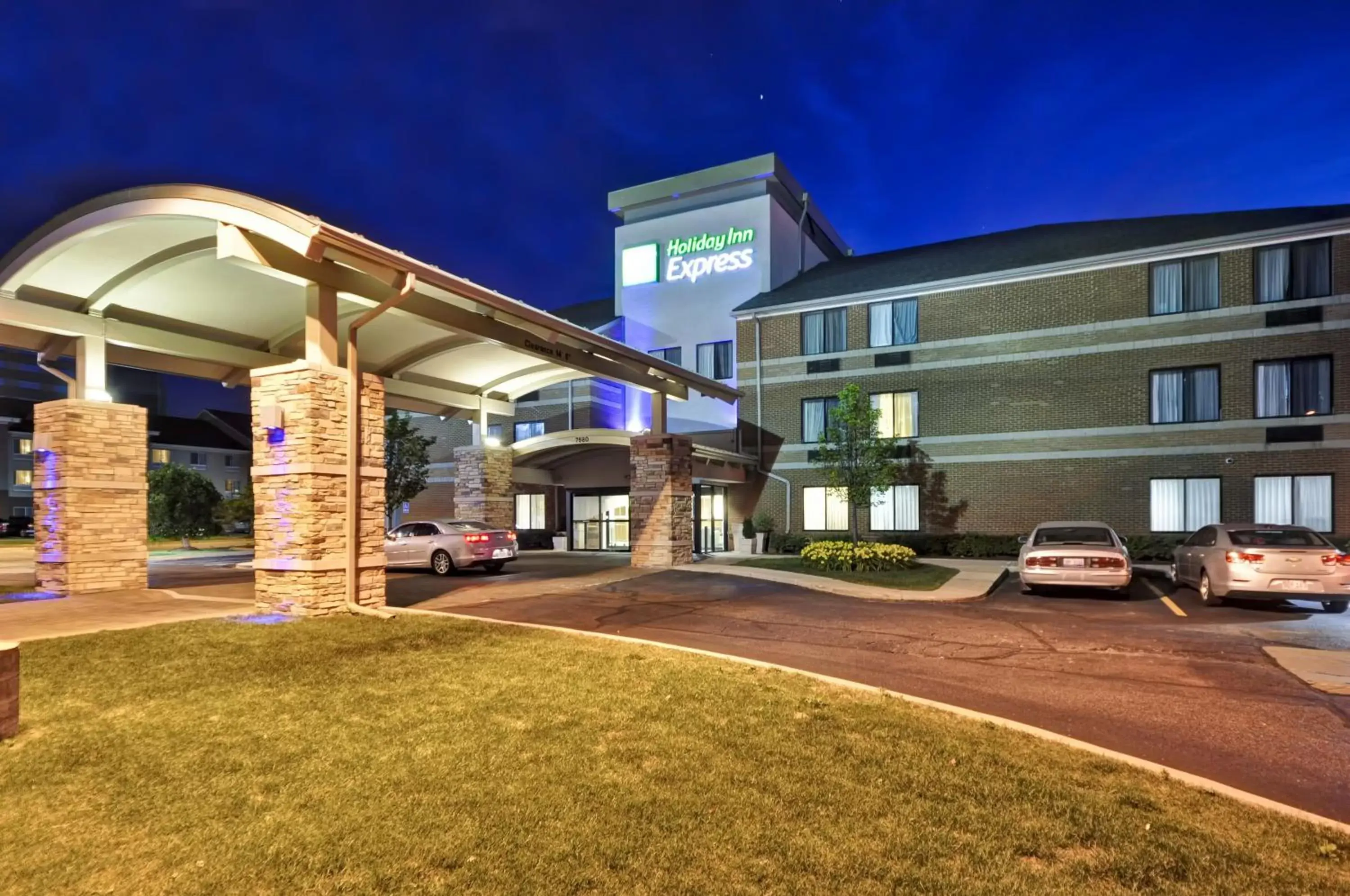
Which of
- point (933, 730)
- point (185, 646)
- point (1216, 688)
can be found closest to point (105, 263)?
point (185, 646)

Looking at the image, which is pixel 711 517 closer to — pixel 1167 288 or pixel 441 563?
pixel 441 563

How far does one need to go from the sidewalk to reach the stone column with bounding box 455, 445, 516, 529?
254 inches

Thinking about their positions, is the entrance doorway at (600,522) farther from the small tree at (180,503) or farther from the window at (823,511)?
the small tree at (180,503)

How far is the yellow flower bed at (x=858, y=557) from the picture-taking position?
720 inches

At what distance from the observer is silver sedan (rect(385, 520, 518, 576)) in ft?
59.2

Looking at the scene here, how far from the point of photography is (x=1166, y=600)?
1371cm

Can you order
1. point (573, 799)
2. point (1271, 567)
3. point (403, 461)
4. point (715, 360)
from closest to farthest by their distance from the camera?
point (573, 799) → point (1271, 567) → point (403, 461) → point (715, 360)

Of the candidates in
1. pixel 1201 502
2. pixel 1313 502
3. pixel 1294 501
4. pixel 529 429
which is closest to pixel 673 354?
pixel 529 429

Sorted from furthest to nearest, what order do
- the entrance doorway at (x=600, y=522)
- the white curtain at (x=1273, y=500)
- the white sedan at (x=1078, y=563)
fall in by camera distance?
1. the entrance doorway at (x=600, y=522)
2. the white curtain at (x=1273, y=500)
3. the white sedan at (x=1078, y=563)

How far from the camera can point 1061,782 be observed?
176 inches

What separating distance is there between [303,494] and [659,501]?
37.8 ft

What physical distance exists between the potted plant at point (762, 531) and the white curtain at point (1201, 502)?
41.7 feet

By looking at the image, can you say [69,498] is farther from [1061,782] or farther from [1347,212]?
[1347,212]

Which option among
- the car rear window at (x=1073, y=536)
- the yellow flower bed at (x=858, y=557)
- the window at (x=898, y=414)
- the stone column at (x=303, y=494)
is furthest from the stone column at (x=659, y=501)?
the stone column at (x=303, y=494)
